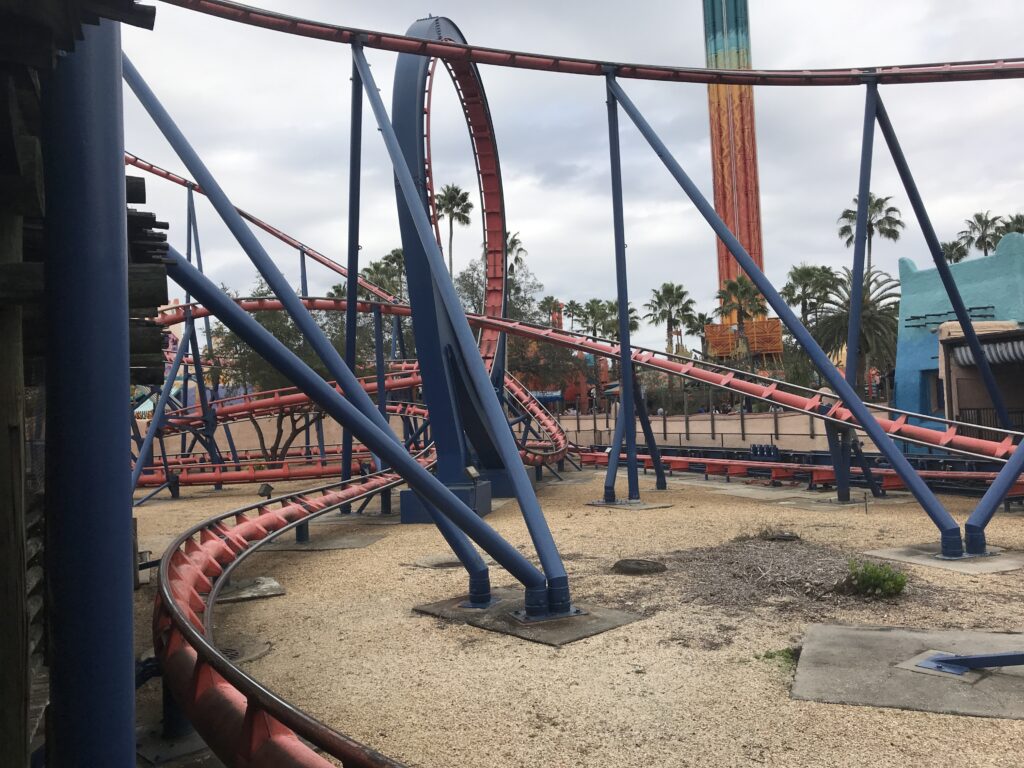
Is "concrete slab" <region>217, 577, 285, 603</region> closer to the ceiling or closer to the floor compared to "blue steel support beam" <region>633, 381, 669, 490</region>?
closer to the floor

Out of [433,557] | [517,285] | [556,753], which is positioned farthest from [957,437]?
[517,285]

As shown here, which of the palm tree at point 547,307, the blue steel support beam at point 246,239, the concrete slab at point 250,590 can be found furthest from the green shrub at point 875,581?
the palm tree at point 547,307

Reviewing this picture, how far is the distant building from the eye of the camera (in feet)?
78.6

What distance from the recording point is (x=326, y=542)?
1373cm

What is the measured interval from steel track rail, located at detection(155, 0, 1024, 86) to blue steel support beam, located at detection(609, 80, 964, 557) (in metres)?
1.00

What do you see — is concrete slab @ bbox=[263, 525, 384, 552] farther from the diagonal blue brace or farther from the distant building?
the distant building

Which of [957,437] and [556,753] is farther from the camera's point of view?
[957,437]

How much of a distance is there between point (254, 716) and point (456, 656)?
11.2 ft

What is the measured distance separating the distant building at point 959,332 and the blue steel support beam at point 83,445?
23.5m

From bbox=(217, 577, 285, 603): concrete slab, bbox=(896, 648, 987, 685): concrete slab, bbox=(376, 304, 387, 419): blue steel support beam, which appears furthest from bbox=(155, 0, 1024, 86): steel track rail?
bbox=(896, 648, 987, 685): concrete slab

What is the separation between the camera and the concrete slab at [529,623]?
24.2 feet

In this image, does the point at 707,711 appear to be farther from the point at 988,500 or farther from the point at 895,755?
the point at 988,500

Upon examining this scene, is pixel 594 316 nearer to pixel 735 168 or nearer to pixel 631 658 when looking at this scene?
pixel 735 168

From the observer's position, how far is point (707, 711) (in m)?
5.39
